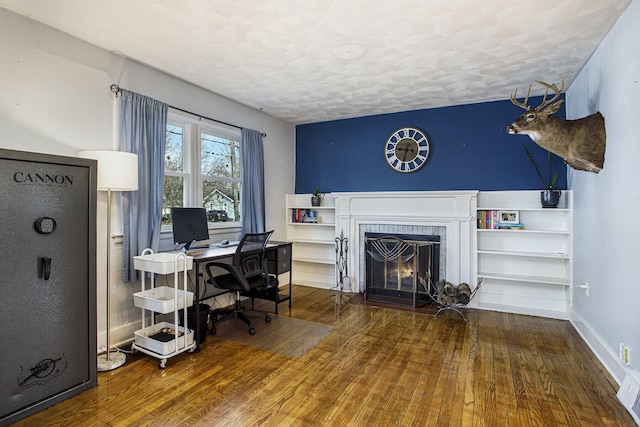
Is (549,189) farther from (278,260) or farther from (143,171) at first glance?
(143,171)

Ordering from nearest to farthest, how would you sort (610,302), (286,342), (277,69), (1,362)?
(1,362), (610,302), (286,342), (277,69)

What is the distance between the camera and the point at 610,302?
253cm

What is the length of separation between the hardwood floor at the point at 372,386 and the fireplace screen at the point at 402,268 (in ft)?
3.15

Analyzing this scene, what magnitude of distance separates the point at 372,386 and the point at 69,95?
3.14 meters

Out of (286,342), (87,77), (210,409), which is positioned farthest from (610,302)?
(87,77)

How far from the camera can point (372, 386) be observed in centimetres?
229

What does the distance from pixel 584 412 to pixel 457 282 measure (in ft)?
7.14

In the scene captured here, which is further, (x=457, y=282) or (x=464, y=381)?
(x=457, y=282)

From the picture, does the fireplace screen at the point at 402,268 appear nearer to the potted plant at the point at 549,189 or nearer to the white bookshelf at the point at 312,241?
the white bookshelf at the point at 312,241

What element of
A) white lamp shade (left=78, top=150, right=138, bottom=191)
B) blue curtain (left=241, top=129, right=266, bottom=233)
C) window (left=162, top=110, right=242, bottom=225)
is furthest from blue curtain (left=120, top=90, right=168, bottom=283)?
blue curtain (left=241, top=129, right=266, bottom=233)

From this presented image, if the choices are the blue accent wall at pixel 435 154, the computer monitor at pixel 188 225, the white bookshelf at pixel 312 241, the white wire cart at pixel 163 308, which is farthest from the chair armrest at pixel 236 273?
the blue accent wall at pixel 435 154

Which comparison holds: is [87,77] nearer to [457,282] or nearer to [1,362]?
[1,362]

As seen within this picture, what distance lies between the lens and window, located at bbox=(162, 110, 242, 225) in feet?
11.6

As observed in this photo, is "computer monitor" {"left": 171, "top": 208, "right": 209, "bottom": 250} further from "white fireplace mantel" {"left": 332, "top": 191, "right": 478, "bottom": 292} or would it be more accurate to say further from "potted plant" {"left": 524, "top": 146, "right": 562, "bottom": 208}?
"potted plant" {"left": 524, "top": 146, "right": 562, "bottom": 208}
